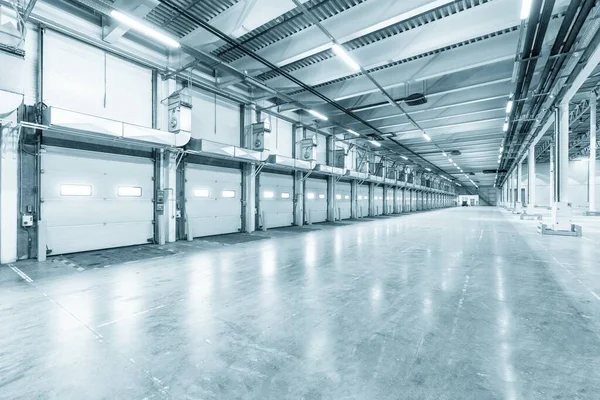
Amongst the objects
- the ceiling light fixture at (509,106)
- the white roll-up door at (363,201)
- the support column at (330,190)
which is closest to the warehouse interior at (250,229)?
the ceiling light fixture at (509,106)

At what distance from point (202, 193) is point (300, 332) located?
30.6 feet

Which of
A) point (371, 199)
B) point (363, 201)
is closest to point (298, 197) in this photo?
point (363, 201)

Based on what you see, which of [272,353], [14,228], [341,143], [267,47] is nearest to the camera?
[272,353]

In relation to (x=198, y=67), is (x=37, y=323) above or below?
below

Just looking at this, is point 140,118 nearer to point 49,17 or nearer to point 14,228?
point 49,17

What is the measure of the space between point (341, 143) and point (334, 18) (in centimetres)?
1388

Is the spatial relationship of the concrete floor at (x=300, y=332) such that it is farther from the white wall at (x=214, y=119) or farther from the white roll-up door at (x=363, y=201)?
the white roll-up door at (x=363, y=201)

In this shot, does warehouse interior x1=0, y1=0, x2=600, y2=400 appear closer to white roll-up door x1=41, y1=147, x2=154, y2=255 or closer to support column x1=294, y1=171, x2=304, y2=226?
white roll-up door x1=41, y1=147, x2=154, y2=255

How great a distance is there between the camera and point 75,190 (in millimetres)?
7996

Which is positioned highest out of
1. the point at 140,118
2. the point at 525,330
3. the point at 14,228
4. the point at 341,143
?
the point at 341,143

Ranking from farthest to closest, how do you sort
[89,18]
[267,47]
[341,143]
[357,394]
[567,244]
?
[341,143], [567,244], [267,47], [89,18], [357,394]

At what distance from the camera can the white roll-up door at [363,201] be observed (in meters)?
23.8

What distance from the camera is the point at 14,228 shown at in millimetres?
6910

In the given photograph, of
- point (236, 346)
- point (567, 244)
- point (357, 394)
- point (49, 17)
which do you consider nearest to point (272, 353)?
point (236, 346)
